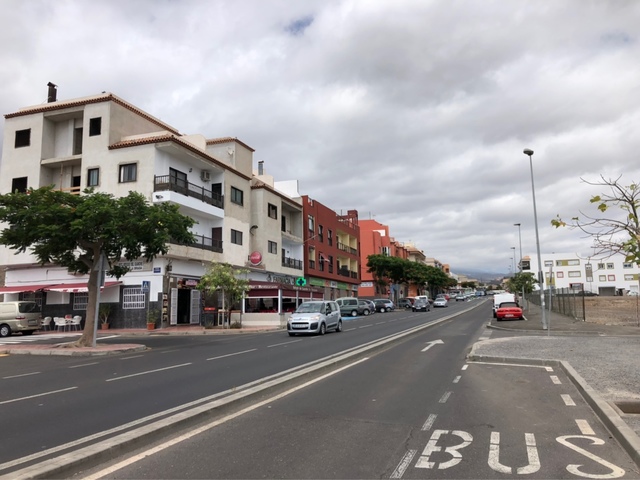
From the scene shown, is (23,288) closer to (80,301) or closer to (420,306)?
(80,301)

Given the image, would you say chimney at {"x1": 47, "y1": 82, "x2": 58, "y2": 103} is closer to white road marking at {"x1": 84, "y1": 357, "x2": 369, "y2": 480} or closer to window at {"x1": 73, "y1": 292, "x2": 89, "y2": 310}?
window at {"x1": 73, "y1": 292, "x2": 89, "y2": 310}

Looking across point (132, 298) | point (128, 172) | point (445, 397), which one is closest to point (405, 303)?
point (132, 298)

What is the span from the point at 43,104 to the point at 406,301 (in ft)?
155

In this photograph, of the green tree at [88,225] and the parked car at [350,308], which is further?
the parked car at [350,308]

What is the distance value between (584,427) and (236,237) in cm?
3508

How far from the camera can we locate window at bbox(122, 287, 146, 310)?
31.8 meters

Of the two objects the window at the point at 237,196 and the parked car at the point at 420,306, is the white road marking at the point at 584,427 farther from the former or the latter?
the parked car at the point at 420,306

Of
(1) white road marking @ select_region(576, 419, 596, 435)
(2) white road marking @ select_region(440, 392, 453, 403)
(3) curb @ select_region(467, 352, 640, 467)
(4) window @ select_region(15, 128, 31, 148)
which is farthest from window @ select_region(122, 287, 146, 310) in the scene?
(1) white road marking @ select_region(576, 419, 596, 435)

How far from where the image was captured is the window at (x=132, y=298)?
3183cm

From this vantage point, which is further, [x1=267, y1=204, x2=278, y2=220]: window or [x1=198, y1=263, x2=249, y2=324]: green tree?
[x1=267, y1=204, x2=278, y2=220]: window

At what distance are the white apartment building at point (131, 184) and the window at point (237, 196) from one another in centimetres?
8

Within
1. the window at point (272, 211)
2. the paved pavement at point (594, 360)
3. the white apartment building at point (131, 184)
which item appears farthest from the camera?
the window at point (272, 211)

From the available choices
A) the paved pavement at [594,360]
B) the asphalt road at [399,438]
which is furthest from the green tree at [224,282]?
the asphalt road at [399,438]

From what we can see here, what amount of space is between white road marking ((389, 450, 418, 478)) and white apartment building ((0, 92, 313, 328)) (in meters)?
28.0
